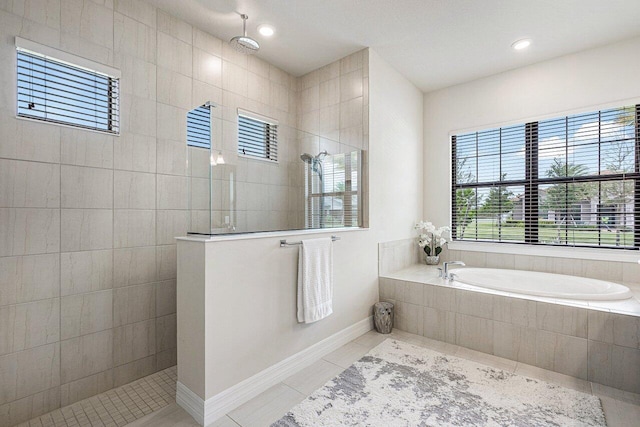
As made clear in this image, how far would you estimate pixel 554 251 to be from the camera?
3.16m

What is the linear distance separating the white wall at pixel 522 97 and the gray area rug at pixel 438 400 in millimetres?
2109

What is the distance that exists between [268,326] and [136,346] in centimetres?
102

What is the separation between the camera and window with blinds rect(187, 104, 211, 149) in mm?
1956

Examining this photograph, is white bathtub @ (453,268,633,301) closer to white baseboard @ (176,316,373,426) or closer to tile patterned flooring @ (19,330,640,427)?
tile patterned flooring @ (19,330,640,427)

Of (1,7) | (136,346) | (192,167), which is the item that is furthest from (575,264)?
(1,7)

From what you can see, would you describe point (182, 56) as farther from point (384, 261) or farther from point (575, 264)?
point (575, 264)

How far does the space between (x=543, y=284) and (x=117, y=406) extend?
147 inches

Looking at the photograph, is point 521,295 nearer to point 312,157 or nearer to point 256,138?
point 312,157

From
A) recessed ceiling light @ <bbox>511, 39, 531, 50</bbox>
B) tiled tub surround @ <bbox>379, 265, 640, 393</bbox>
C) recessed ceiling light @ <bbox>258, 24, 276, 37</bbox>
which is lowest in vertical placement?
tiled tub surround @ <bbox>379, 265, 640, 393</bbox>

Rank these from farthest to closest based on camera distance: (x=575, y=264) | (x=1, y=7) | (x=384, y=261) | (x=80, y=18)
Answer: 1. (x=384, y=261)
2. (x=575, y=264)
3. (x=80, y=18)
4. (x=1, y=7)

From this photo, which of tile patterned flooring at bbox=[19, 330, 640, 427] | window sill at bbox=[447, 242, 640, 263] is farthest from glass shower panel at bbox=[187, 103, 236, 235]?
window sill at bbox=[447, 242, 640, 263]

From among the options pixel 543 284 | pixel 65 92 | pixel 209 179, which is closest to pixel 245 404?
pixel 209 179

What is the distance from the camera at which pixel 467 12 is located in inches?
94.8

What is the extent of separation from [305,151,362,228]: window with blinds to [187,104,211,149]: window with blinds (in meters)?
0.90
